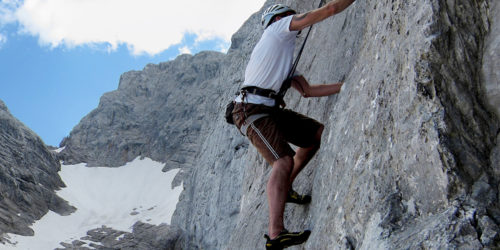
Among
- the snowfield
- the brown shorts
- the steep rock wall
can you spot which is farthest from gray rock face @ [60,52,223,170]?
the steep rock wall

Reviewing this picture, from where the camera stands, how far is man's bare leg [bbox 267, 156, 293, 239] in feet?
21.2

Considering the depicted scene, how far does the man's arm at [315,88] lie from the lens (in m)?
7.71

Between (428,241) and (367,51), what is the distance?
329 cm

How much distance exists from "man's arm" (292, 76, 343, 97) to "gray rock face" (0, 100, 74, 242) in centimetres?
6219

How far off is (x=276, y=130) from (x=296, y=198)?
107 centimetres

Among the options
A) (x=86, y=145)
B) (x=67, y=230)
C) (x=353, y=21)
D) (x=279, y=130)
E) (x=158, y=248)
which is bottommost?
(x=279, y=130)

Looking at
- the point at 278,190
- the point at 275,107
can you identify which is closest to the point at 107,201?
the point at 275,107

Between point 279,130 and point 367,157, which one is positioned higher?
point 279,130

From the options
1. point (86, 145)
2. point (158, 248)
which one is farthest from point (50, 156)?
point (158, 248)

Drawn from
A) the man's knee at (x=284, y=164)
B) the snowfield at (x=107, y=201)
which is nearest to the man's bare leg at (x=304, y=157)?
the man's knee at (x=284, y=164)

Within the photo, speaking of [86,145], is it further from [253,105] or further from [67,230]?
[253,105]

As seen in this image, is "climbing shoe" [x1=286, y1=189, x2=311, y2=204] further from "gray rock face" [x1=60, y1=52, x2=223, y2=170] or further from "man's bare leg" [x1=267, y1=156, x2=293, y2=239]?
"gray rock face" [x1=60, y1=52, x2=223, y2=170]

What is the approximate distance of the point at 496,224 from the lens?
373 centimetres

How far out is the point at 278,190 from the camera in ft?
21.9
